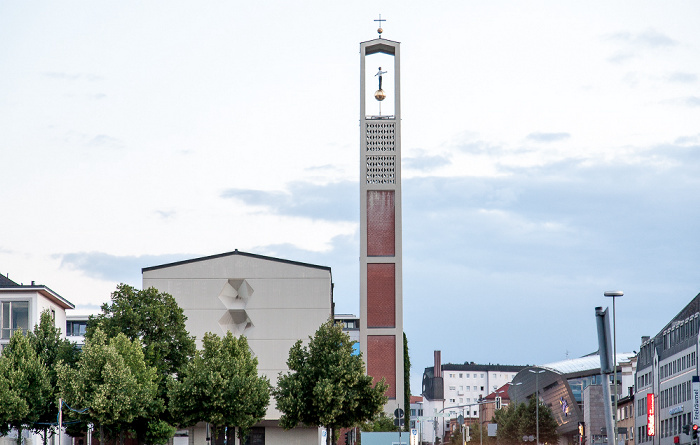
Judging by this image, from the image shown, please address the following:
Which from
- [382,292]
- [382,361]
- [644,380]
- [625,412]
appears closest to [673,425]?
[644,380]

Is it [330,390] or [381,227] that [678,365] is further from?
[330,390]

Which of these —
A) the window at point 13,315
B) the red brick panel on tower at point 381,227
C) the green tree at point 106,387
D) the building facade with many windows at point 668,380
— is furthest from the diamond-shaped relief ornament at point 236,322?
the building facade with many windows at point 668,380

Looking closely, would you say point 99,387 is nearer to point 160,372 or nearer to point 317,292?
point 160,372

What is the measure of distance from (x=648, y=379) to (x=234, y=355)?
66.7m

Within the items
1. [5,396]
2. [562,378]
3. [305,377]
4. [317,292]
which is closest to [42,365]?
[5,396]

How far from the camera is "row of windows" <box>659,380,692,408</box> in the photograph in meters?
97.2

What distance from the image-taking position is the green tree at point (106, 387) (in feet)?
198

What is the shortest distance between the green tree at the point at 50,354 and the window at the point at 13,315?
10717mm

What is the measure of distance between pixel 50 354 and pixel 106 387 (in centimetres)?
834

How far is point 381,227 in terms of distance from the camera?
107312 mm

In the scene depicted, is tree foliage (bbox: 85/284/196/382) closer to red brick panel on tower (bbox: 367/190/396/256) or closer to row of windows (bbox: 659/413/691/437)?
red brick panel on tower (bbox: 367/190/396/256)

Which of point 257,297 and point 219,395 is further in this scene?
point 257,297

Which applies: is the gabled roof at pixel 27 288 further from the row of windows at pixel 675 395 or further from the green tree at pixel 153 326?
the row of windows at pixel 675 395

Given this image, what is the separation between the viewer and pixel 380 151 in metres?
109
